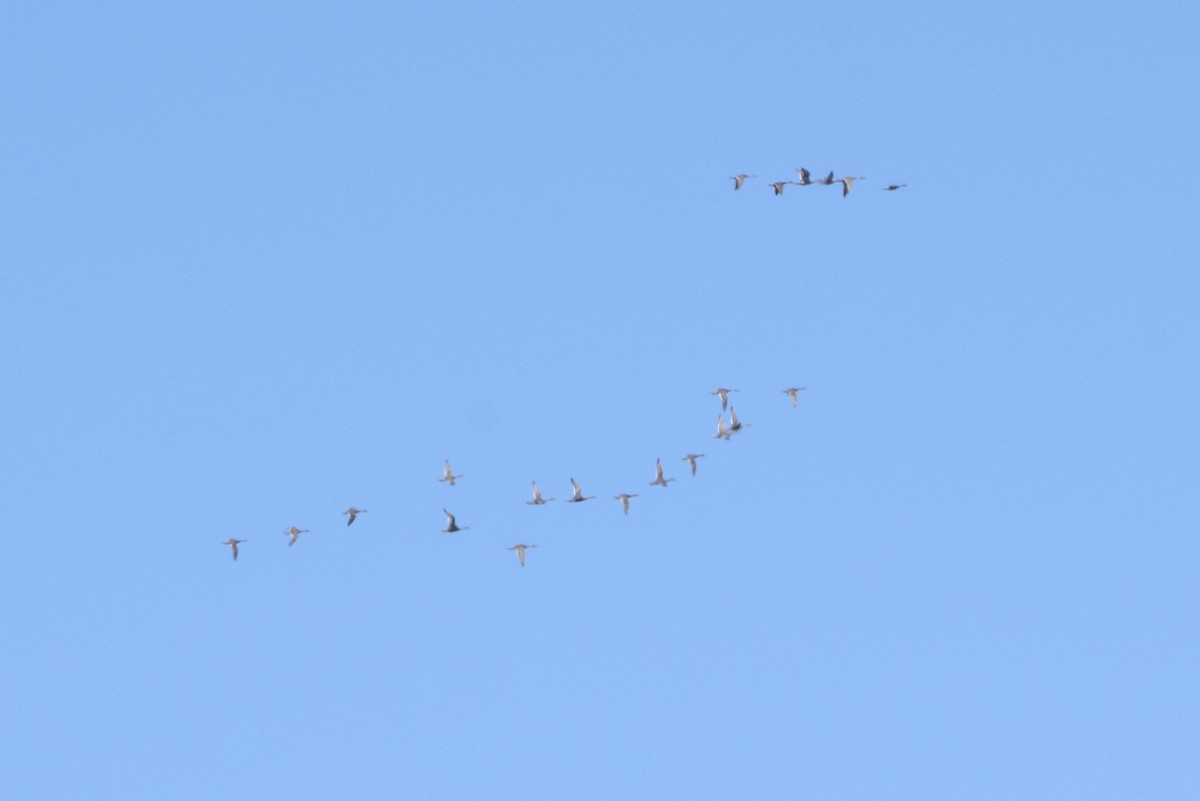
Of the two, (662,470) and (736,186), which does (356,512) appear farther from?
(736,186)

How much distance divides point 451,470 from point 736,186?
25830 millimetres

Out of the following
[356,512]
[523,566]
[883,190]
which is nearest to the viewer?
[883,190]

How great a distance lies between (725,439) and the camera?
159 m

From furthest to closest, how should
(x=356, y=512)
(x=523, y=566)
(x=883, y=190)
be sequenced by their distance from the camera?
(x=356, y=512) → (x=523, y=566) → (x=883, y=190)

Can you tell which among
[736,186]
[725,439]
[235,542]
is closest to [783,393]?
[725,439]

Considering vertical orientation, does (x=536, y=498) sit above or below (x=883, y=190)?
below

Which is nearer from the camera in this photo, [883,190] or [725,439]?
[883,190]

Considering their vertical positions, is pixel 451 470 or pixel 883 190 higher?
pixel 883 190

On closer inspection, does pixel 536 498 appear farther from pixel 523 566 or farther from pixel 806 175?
pixel 806 175

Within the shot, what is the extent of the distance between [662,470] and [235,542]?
28602 millimetres

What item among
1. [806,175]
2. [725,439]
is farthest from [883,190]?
[725,439]

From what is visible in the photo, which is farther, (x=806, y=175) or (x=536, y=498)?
(x=536, y=498)

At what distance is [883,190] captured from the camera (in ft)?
470

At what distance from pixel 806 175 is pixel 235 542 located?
46.6 meters
